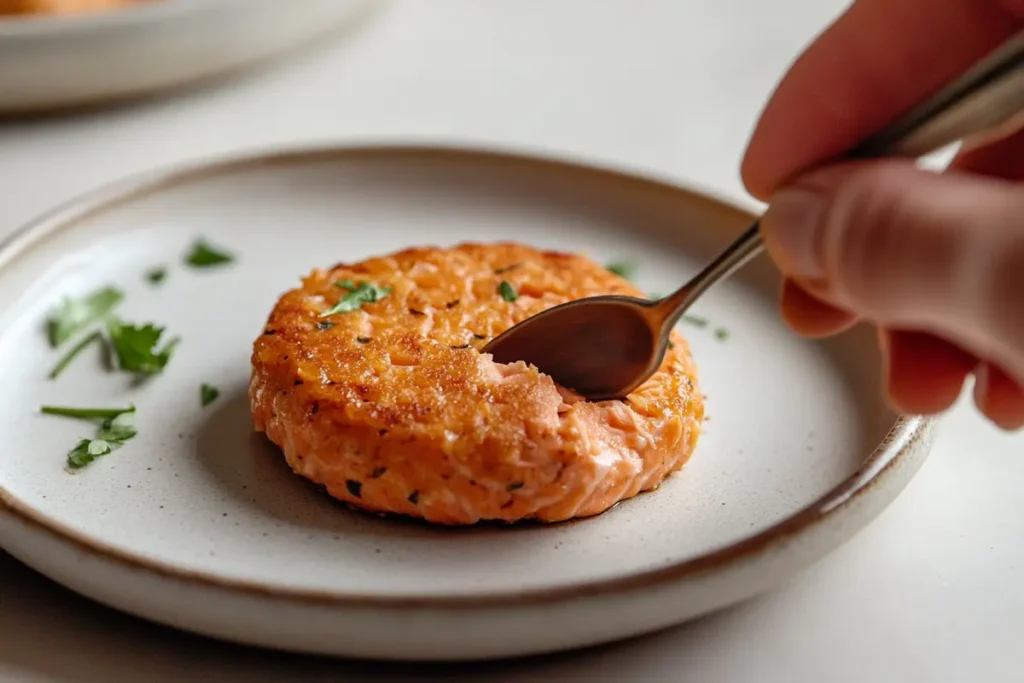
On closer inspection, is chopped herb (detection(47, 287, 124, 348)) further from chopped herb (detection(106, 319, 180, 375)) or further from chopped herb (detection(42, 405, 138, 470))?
chopped herb (detection(42, 405, 138, 470))

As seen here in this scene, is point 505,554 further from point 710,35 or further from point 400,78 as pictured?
point 710,35

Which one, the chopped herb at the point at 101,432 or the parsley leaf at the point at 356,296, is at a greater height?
the parsley leaf at the point at 356,296

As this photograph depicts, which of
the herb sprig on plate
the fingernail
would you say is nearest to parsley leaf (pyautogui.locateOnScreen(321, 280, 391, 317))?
the herb sprig on plate

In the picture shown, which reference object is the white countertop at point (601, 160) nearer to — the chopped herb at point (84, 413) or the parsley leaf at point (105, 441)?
the parsley leaf at point (105, 441)

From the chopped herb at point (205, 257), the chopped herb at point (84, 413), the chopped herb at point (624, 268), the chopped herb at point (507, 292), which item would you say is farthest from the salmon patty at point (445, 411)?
the chopped herb at point (205, 257)

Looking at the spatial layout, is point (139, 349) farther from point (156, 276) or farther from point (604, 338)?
point (604, 338)

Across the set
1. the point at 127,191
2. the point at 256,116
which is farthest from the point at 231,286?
the point at 256,116
